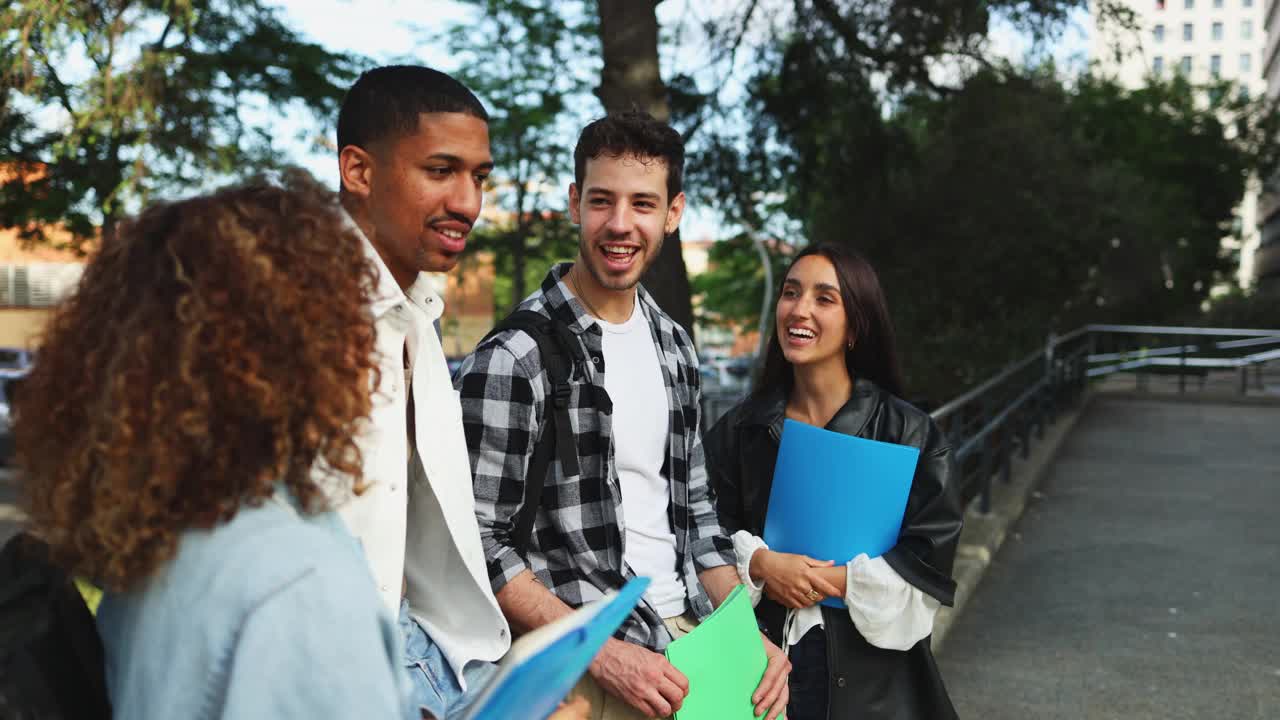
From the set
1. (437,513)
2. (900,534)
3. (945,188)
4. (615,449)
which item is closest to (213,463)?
(437,513)

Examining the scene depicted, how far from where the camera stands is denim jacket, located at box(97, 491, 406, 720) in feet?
3.68

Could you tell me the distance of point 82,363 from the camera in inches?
48.4

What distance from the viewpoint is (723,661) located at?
90.2 inches

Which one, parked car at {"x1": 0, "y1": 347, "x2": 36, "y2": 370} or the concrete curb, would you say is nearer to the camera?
the concrete curb

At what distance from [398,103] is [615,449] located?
0.85 metres

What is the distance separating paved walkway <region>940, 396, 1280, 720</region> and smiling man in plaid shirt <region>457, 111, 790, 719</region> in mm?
2678

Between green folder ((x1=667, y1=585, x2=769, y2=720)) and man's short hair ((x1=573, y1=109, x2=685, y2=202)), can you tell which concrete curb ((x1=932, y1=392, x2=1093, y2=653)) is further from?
man's short hair ((x1=573, y1=109, x2=685, y2=202))

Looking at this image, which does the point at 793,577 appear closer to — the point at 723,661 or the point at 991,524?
the point at 723,661

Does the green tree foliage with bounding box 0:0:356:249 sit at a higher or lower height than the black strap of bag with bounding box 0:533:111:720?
higher

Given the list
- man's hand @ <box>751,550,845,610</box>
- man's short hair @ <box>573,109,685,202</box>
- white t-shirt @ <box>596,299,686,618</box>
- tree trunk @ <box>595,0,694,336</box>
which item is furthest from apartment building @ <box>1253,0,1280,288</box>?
white t-shirt @ <box>596,299,686,618</box>

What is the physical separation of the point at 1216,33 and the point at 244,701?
136 metres

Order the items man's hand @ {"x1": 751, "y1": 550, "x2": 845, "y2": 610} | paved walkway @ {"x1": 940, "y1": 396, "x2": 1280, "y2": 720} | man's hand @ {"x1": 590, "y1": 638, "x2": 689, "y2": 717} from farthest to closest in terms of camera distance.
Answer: paved walkway @ {"x1": 940, "y1": 396, "x2": 1280, "y2": 720} < man's hand @ {"x1": 751, "y1": 550, "x2": 845, "y2": 610} < man's hand @ {"x1": 590, "y1": 638, "x2": 689, "y2": 717}

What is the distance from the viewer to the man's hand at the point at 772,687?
2.42m

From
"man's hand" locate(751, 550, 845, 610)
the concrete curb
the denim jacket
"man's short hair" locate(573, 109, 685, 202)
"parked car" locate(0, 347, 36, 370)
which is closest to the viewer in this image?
the denim jacket
